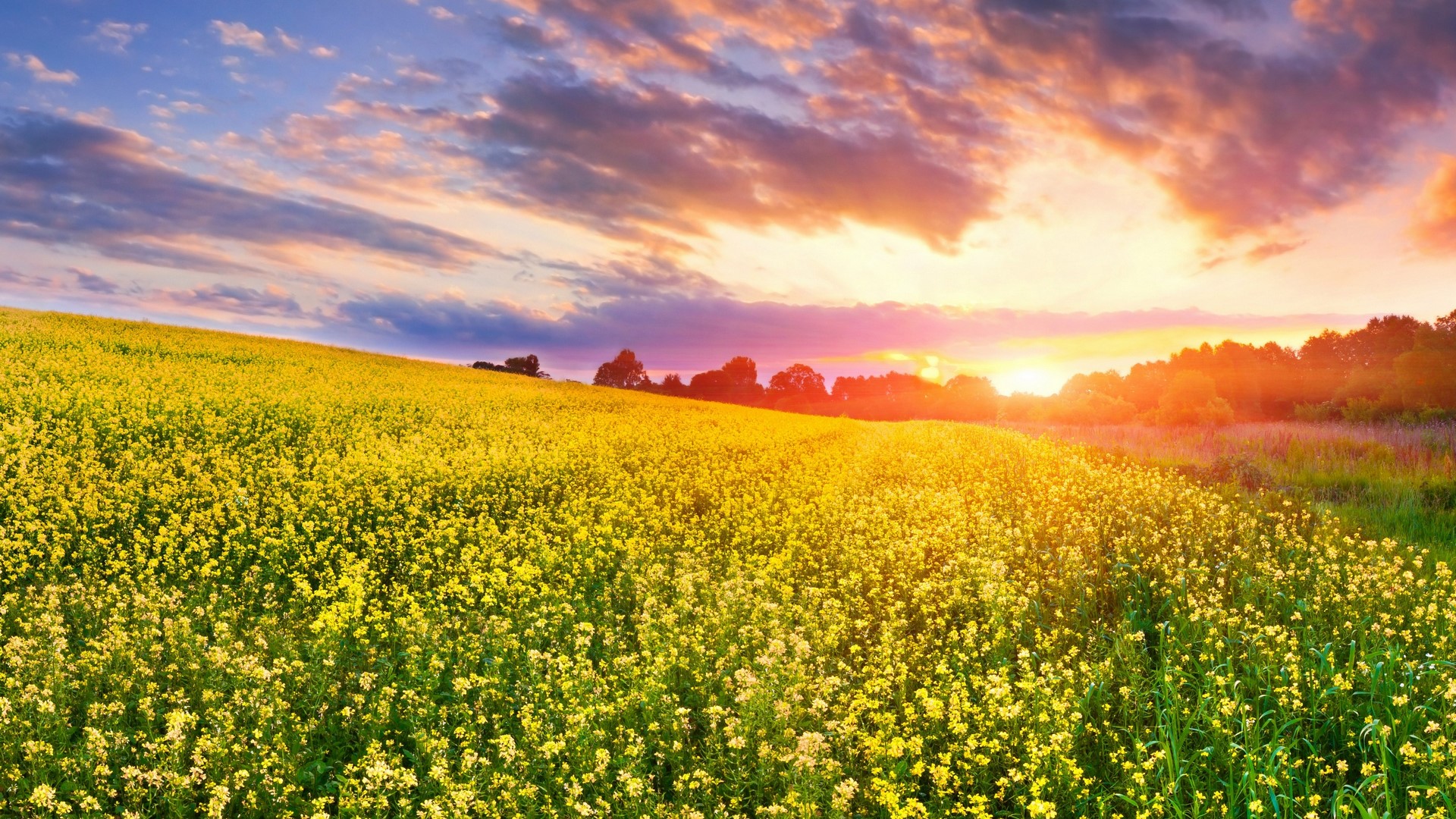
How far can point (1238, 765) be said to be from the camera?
4855mm

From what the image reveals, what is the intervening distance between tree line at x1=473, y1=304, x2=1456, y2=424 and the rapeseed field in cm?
1957

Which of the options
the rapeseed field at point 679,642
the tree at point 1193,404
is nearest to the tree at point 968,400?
the tree at point 1193,404

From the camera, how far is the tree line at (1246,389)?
25.2 metres

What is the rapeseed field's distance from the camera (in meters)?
4.60

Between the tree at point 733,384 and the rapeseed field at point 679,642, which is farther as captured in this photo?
the tree at point 733,384

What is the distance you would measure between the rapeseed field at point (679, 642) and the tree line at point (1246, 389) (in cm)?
1957

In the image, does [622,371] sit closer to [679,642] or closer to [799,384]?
[799,384]

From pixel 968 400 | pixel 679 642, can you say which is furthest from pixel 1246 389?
pixel 679 642

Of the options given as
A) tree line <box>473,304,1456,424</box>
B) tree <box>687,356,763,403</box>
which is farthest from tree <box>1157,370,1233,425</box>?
tree <box>687,356,763,403</box>

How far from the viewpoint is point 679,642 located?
652 cm

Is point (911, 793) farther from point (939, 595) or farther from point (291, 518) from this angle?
point (291, 518)

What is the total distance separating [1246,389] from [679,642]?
4816 cm

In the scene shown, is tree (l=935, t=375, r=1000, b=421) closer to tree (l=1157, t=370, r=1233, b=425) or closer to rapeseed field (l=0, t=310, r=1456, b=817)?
tree (l=1157, t=370, r=1233, b=425)

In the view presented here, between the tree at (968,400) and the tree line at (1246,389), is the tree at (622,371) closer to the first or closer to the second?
the tree line at (1246,389)
